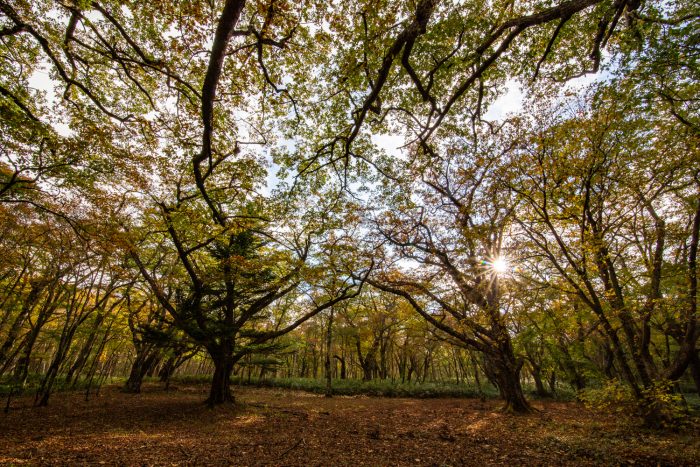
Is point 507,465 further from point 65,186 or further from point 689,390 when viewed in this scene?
point 689,390

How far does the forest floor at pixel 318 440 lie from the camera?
17.3ft

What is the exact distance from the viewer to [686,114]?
718 cm

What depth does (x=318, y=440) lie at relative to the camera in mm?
6859

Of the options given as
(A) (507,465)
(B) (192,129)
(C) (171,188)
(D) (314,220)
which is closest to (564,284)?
(A) (507,465)

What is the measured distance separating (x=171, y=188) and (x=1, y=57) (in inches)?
187

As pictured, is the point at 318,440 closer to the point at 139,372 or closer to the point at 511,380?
the point at 511,380

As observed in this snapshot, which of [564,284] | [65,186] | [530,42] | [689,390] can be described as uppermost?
[530,42]

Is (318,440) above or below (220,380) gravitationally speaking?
below

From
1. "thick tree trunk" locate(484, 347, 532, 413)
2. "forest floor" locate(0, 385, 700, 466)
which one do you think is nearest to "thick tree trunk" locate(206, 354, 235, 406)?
"forest floor" locate(0, 385, 700, 466)

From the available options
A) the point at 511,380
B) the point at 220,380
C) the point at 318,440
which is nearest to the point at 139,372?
the point at 220,380

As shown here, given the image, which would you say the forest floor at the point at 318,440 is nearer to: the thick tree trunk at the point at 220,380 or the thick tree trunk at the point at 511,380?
the thick tree trunk at the point at 511,380

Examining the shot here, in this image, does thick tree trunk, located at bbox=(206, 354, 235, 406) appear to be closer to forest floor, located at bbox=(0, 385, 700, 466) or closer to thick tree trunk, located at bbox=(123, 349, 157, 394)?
forest floor, located at bbox=(0, 385, 700, 466)

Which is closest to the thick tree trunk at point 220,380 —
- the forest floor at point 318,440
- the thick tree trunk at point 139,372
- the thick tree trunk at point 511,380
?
the forest floor at point 318,440

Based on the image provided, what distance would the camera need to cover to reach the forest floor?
528 centimetres
